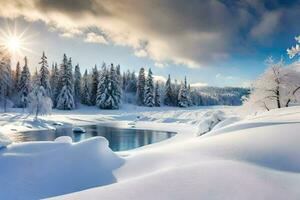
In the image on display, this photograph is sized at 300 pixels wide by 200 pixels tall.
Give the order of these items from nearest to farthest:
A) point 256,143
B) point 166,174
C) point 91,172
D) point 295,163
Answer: point 166,174
point 295,163
point 256,143
point 91,172

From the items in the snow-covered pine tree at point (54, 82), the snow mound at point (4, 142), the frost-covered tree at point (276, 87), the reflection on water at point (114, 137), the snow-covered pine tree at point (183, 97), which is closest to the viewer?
the snow mound at point (4, 142)

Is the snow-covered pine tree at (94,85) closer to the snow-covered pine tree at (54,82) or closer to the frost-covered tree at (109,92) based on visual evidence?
the frost-covered tree at (109,92)

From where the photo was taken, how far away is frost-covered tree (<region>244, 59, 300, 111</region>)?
2818 cm

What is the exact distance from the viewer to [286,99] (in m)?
28.5

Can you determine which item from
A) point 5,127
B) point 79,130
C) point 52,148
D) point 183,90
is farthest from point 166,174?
point 183,90

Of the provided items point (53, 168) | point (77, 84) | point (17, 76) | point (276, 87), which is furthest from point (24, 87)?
point (53, 168)

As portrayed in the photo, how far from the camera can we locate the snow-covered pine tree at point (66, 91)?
65.8 meters

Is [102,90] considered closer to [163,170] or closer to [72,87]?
[72,87]

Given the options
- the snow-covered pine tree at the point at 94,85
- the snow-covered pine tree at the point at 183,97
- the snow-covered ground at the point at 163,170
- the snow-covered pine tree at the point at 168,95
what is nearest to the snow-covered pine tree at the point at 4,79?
the snow-covered pine tree at the point at 94,85

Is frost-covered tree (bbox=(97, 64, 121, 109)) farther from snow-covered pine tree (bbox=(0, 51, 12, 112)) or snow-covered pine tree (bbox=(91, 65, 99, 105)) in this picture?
snow-covered pine tree (bbox=(0, 51, 12, 112))

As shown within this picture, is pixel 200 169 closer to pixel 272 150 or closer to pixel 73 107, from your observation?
pixel 272 150

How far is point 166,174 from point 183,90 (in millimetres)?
78818

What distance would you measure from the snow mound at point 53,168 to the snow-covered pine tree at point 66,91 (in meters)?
58.6

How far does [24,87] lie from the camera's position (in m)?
64.6
